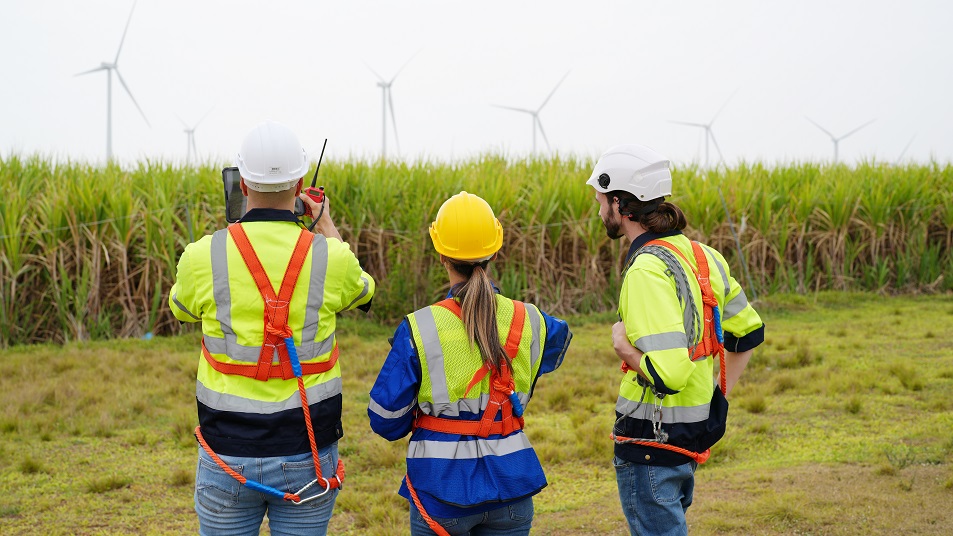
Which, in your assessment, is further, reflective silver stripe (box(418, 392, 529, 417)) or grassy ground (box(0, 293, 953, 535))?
grassy ground (box(0, 293, 953, 535))

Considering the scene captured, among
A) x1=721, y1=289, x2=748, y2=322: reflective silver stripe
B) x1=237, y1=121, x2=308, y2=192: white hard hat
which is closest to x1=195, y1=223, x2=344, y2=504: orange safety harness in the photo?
x1=237, y1=121, x2=308, y2=192: white hard hat

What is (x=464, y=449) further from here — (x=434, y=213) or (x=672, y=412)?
(x=434, y=213)

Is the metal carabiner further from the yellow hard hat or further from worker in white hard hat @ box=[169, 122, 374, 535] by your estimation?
the yellow hard hat

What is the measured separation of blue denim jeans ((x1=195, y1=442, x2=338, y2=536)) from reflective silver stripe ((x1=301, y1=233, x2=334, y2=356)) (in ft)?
1.13

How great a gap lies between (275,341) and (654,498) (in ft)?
4.18

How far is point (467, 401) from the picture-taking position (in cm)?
281

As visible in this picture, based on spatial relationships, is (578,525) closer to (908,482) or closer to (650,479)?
(908,482)

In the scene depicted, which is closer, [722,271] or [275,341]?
[275,341]

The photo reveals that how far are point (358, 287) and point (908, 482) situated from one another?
4.30 metres

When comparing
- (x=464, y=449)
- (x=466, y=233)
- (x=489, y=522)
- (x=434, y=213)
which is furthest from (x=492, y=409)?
(x=434, y=213)

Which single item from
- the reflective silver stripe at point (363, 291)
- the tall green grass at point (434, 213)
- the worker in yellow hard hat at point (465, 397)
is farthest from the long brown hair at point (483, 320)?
the tall green grass at point (434, 213)

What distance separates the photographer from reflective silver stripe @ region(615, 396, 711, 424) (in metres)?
3.02

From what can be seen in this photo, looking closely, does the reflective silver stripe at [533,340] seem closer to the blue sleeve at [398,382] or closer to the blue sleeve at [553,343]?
the blue sleeve at [553,343]

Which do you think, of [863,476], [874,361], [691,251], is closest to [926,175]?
[874,361]
